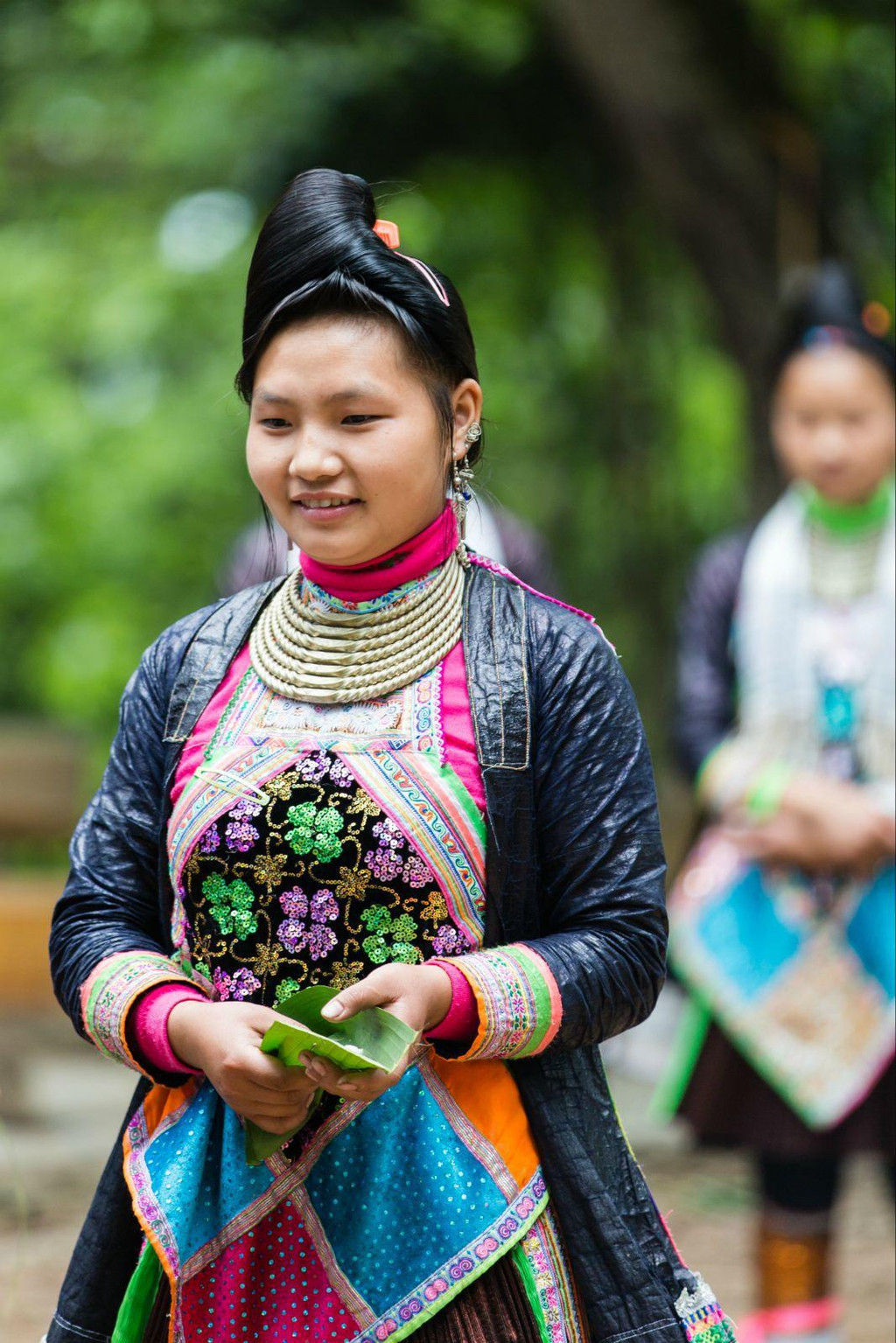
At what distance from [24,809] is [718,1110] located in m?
3.50

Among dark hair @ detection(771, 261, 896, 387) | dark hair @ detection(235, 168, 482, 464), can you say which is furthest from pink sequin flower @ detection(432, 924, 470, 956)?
dark hair @ detection(771, 261, 896, 387)

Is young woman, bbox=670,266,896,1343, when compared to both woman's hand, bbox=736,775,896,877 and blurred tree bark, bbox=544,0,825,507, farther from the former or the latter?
blurred tree bark, bbox=544,0,825,507

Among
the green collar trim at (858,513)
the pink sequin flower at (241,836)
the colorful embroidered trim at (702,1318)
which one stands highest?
the green collar trim at (858,513)

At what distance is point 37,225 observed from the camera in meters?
10.3

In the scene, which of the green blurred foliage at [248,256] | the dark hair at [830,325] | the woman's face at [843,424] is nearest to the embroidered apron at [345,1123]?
the woman's face at [843,424]

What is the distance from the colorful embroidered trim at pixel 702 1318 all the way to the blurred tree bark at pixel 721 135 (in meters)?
4.65

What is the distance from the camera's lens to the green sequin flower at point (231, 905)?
169 cm

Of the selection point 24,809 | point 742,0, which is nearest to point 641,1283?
point 24,809

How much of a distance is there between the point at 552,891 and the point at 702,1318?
1.36 feet

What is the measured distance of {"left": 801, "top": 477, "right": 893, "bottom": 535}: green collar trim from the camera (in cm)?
364

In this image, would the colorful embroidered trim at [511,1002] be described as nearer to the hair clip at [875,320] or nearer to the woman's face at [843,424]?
the woman's face at [843,424]

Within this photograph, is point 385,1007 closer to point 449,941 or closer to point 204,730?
point 449,941

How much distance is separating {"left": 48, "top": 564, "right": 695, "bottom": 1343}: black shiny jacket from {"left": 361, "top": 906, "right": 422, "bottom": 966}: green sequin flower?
0.08m

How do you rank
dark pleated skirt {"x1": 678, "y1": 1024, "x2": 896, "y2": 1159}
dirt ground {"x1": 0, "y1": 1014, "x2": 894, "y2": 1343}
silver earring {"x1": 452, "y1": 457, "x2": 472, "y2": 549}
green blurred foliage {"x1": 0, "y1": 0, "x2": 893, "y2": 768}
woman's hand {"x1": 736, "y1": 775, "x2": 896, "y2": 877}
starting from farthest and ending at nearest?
green blurred foliage {"x1": 0, "y1": 0, "x2": 893, "y2": 768} < dirt ground {"x1": 0, "y1": 1014, "x2": 894, "y2": 1343} < dark pleated skirt {"x1": 678, "y1": 1024, "x2": 896, "y2": 1159} < woman's hand {"x1": 736, "y1": 775, "x2": 896, "y2": 877} < silver earring {"x1": 452, "y1": 457, "x2": 472, "y2": 549}
